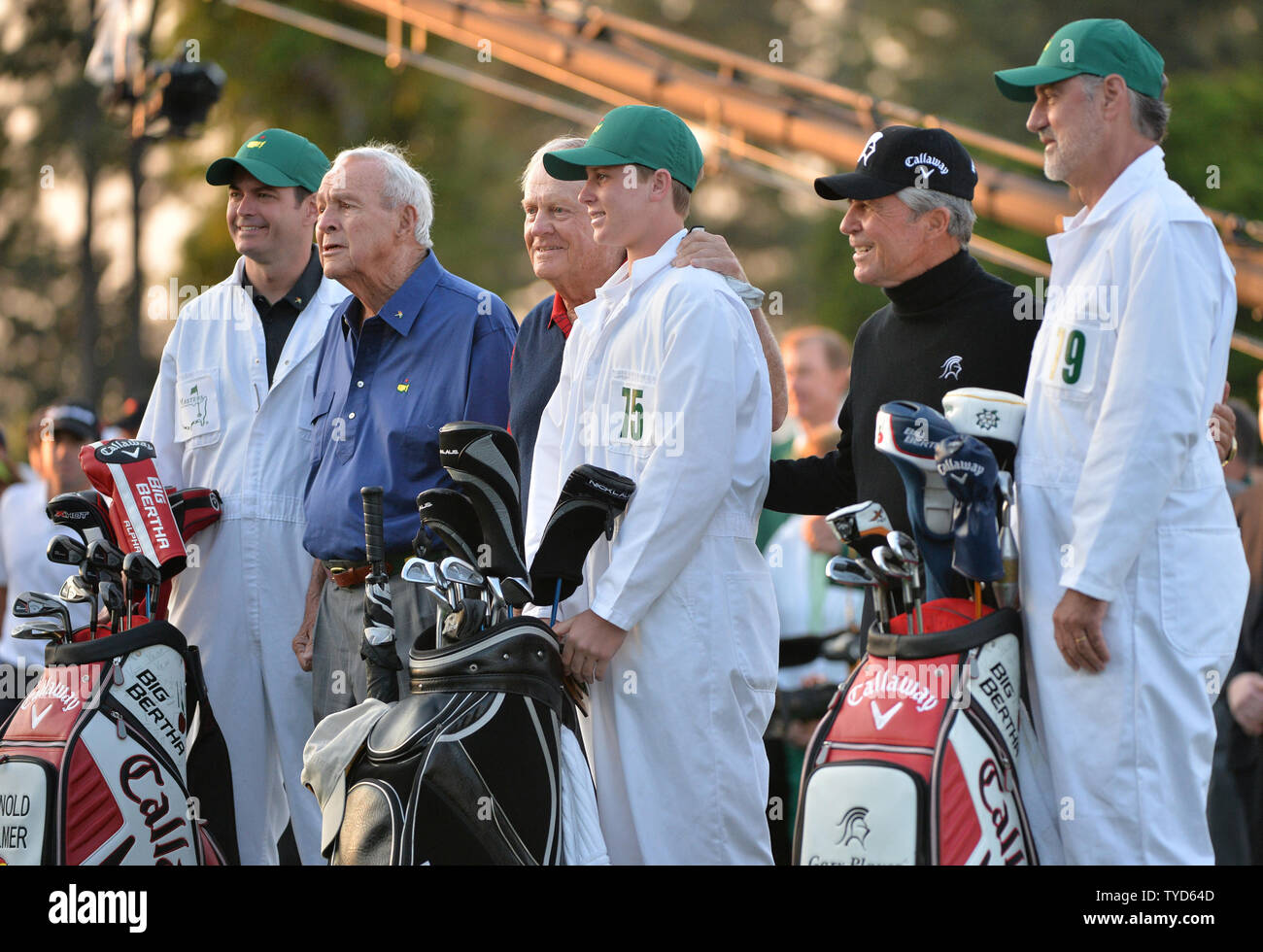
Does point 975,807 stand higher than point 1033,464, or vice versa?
point 1033,464

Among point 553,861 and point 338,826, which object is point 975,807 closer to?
point 553,861

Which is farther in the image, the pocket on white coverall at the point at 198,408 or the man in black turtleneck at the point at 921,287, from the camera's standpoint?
the pocket on white coverall at the point at 198,408

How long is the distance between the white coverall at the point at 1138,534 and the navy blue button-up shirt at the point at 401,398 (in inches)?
69.1

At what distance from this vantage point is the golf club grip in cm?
432

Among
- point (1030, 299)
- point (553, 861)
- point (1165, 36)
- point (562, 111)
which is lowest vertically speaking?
point (553, 861)

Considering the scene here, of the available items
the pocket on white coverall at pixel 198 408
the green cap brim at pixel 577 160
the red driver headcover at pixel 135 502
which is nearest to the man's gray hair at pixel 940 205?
the green cap brim at pixel 577 160

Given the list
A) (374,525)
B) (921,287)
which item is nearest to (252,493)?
(374,525)

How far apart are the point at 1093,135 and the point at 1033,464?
76cm

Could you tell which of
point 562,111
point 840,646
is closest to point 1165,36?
point 562,111

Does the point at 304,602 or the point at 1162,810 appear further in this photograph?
the point at 304,602

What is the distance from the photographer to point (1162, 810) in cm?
351

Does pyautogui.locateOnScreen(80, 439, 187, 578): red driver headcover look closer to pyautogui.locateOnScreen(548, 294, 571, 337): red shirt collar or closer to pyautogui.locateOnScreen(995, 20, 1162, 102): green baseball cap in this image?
pyautogui.locateOnScreen(548, 294, 571, 337): red shirt collar

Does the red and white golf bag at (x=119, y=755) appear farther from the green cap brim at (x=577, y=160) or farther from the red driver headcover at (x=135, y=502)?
the green cap brim at (x=577, y=160)

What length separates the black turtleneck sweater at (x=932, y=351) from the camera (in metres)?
4.05
